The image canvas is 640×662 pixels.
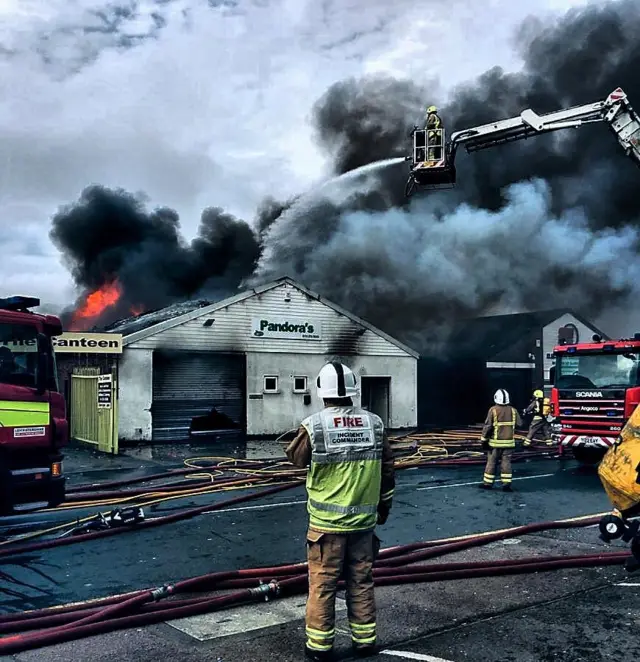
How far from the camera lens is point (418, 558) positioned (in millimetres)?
6352

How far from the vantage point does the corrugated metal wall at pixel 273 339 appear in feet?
67.3

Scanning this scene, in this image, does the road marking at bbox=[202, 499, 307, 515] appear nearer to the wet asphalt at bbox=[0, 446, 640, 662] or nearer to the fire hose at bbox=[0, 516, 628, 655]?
the wet asphalt at bbox=[0, 446, 640, 662]

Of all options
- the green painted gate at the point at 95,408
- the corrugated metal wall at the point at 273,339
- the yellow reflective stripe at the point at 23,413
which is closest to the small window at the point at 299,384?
the corrugated metal wall at the point at 273,339

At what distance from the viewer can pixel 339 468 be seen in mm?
→ 4293

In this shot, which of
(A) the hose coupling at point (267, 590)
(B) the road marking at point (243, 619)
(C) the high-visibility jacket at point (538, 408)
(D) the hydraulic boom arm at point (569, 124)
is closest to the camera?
(B) the road marking at point (243, 619)

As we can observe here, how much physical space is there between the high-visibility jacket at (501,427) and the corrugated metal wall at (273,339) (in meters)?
11.4

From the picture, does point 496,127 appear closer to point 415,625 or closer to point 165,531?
point 165,531

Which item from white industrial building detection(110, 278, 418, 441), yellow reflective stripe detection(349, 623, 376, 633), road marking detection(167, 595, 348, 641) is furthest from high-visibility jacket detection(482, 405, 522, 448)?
white industrial building detection(110, 278, 418, 441)

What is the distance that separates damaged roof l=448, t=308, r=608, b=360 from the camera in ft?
100

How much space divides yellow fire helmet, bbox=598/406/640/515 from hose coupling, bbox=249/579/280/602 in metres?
2.56

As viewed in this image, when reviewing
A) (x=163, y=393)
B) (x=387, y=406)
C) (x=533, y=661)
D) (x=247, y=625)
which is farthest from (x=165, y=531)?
(x=387, y=406)

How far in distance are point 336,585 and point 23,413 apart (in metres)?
4.97

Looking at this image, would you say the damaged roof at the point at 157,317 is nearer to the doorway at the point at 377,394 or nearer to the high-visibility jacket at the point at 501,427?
the doorway at the point at 377,394

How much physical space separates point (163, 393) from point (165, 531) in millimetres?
12305
